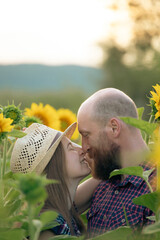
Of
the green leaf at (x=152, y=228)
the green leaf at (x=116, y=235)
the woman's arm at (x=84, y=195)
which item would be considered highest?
the green leaf at (x=152, y=228)

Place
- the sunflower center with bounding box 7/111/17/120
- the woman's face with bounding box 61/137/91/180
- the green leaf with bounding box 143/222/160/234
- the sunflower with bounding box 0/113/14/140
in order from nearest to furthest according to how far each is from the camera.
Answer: the green leaf with bounding box 143/222/160/234 → the sunflower with bounding box 0/113/14/140 → the sunflower center with bounding box 7/111/17/120 → the woman's face with bounding box 61/137/91/180

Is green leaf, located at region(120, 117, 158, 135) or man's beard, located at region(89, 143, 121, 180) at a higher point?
green leaf, located at region(120, 117, 158, 135)

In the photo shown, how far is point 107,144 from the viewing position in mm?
1126

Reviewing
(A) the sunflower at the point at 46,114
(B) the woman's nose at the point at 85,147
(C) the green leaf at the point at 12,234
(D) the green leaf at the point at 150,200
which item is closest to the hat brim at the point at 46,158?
(B) the woman's nose at the point at 85,147

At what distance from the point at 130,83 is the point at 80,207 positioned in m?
13.1

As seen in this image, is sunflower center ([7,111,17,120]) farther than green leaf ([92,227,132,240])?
Yes

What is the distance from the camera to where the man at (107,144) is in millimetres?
1078

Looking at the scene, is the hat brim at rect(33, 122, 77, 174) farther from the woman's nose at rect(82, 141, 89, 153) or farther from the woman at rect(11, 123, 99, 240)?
the woman's nose at rect(82, 141, 89, 153)

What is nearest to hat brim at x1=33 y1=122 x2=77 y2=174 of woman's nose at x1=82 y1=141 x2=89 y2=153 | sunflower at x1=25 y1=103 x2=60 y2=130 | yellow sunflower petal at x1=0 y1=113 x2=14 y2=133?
woman's nose at x1=82 y1=141 x2=89 y2=153

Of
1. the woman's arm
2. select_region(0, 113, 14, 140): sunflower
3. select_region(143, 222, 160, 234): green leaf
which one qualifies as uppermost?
select_region(143, 222, 160, 234): green leaf

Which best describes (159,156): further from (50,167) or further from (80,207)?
(80,207)

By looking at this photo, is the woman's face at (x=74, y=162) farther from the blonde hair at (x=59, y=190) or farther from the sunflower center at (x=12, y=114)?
the sunflower center at (x=12, y=114)

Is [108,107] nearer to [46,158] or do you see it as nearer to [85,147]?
[85,147]

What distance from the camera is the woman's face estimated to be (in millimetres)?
1062
